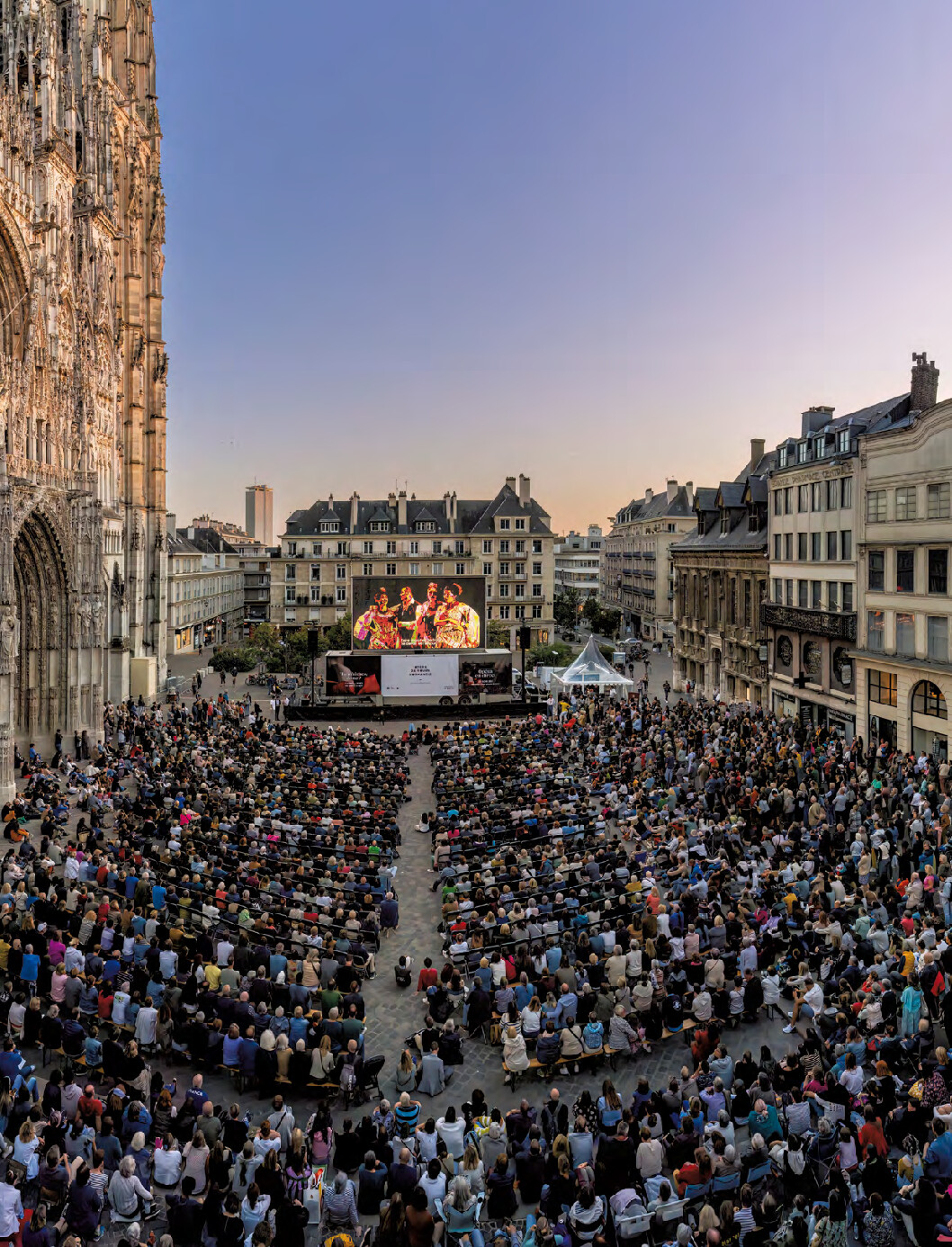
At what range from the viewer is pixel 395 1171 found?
9453 millimetres

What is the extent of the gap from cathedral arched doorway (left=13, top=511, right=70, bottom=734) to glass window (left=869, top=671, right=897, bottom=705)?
33.2m

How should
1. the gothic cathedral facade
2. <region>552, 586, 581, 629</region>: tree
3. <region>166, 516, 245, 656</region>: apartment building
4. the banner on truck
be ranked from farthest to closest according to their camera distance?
<region>552, 586, 581, 629</region>: tree, <region>166, 516, 245, 656</region>: apartment building, the banner on truck, the gothic cathedral facade

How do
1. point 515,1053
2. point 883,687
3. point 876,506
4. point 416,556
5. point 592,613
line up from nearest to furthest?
point 515,1053, point 883,687, point 876,506, point 416,556, point 592,613

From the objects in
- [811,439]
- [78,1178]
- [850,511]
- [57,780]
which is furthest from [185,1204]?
[811,439]

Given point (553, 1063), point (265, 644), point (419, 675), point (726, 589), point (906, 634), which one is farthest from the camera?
point (265, 644)

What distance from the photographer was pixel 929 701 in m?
29.2

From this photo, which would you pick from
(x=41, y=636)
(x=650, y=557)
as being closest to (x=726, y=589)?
(x=41, y=636)

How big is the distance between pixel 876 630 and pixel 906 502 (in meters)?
5.07

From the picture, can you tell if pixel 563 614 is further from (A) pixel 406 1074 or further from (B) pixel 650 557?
(A) pixel 406 1074

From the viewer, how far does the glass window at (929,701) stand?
93.6ft

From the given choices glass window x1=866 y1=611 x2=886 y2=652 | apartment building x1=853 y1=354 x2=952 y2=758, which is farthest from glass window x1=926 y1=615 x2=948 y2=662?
glass window x1=866 y1=611 x2=886 y2=652

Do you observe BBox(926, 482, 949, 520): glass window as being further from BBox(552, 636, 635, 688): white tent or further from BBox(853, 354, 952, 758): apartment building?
BBox(552, 636, 635, 688): white tent

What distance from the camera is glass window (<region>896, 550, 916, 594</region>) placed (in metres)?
30.1

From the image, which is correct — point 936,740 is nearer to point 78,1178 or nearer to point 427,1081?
point 427,1081
